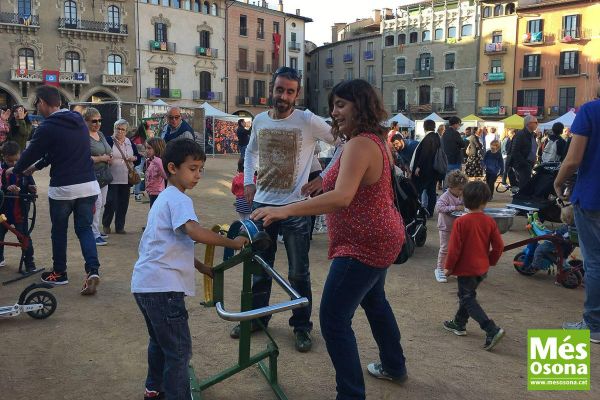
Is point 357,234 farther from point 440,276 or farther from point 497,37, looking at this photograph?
point 497,37

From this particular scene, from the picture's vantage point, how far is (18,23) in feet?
118

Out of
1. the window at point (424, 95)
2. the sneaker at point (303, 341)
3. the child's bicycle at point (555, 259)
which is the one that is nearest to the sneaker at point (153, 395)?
the sneaker at point (303, 341)

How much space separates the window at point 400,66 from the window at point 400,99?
1.72 meters

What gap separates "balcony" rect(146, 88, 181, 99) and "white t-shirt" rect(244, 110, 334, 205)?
130 ft

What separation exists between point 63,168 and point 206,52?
42.0 meters

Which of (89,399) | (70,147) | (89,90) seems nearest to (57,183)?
(70,147)

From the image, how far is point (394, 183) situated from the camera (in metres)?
2.98

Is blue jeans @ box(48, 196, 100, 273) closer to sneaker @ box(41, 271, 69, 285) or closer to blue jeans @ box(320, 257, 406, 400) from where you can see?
sneaker @ box(41, 271, 69, 285)

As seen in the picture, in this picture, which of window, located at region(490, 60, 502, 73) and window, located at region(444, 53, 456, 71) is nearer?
window, located at region(490, 60, 502, 73)

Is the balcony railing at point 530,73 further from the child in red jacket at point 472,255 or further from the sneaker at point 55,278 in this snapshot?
the sneaker at point 55,278

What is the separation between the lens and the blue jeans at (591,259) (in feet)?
13.3

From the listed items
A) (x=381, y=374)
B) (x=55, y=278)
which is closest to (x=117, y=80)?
(x=55, y=278)

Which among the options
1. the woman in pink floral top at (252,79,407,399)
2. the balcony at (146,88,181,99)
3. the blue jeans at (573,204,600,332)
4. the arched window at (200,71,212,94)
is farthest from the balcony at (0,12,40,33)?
the blue jeans at (573,204,600,332)

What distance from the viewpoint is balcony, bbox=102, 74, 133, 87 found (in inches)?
1535
